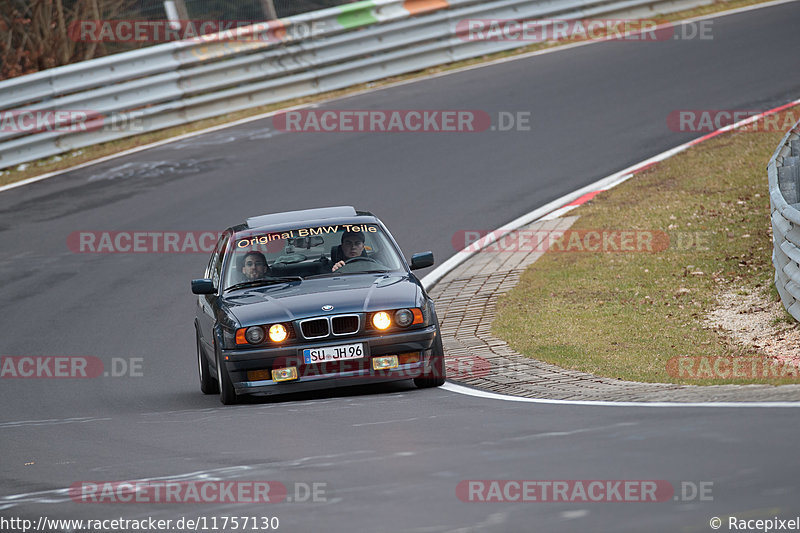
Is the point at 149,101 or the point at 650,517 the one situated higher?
the point at 149,101

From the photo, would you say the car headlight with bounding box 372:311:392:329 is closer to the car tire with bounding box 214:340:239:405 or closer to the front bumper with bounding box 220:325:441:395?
the front bumper with bounding box 220:325:441:395

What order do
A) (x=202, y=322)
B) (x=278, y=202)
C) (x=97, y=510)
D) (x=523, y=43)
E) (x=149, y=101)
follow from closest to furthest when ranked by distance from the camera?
(x=97, y=510) < (x=202, y=322) < (x=278, y=202) < (x=149, y=101) < (x=523, y=43)

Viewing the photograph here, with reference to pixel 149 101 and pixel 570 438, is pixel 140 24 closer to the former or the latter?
pixel 149 101

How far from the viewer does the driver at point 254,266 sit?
34.6 ft

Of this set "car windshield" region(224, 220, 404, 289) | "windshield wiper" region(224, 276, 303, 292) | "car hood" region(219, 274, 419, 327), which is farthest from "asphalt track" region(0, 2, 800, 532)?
"car windshield" region(224, 220, 404, 289)

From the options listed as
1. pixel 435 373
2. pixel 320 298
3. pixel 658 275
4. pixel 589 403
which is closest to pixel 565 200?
pixel 658 275

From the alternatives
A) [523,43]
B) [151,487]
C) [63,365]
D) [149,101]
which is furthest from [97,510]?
[523,43]

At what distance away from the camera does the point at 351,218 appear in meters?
11.0

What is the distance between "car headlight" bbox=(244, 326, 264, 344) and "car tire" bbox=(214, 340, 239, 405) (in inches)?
13.8

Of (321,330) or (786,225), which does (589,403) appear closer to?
(321,330)

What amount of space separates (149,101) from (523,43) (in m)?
7.64

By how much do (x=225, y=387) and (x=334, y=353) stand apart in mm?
1009

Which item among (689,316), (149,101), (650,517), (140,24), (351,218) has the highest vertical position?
(140,24)

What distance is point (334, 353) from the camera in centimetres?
926
